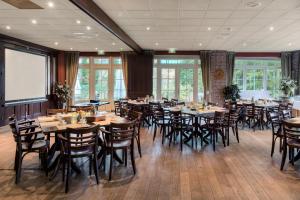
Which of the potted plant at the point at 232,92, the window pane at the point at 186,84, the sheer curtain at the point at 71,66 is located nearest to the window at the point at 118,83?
the sheer curtain at the point at 71,66

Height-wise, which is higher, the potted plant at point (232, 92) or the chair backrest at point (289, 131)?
the potted plant at point (232, 92)

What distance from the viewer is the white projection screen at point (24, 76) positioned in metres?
8.88

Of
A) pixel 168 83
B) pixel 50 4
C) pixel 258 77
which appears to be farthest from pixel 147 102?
pixel 258 77

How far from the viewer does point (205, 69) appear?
1217 centimetres

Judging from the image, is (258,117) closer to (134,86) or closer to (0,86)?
(134,86)

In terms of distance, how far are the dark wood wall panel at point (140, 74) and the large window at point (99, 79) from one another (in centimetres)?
66

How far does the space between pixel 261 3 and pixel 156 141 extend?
12.7ft

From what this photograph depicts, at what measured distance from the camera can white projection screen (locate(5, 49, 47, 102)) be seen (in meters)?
8.88

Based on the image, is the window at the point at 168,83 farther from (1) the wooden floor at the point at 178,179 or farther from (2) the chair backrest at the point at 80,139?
(2) the chair backrest at the point at 80,139

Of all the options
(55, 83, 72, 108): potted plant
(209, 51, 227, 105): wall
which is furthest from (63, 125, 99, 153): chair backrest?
(209, 51, 227, 105): wall

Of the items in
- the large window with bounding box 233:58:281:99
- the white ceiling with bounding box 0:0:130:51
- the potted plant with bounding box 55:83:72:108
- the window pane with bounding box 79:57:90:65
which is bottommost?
the potted plant with bounding box 55:83:72:108

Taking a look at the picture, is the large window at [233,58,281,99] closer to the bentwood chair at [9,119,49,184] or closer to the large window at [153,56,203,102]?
the large window at [153,56,203,102]

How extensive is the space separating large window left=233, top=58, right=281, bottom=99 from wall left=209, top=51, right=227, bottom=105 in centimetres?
85

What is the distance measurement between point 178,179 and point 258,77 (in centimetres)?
996
